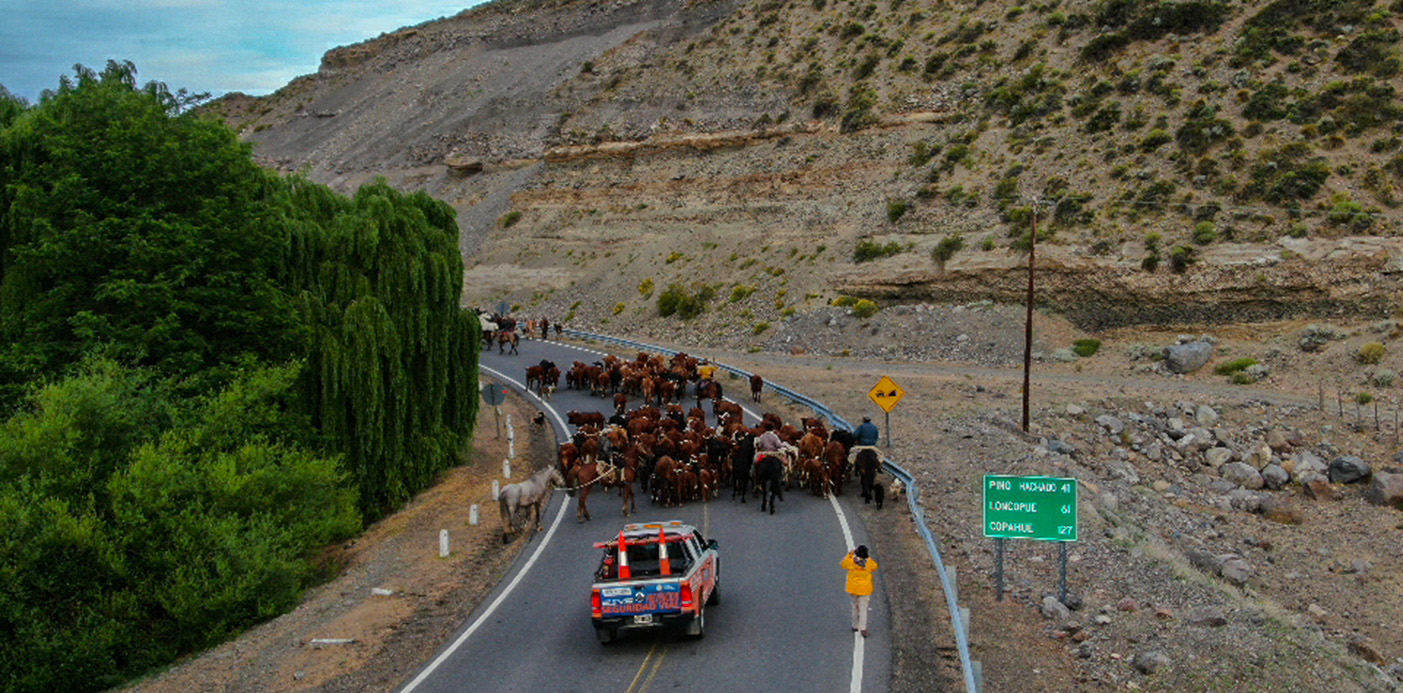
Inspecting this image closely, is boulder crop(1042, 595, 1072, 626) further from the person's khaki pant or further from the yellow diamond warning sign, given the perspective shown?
the yellow diamond warning sign

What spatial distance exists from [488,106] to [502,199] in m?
23.0

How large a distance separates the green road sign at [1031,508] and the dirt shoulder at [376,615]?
7726 mm

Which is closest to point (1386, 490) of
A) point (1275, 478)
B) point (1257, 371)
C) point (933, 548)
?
point (1275, 478)

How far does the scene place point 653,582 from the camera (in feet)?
44.0

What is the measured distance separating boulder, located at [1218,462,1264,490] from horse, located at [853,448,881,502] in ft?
45.3

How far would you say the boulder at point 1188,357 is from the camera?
3988 centimetres

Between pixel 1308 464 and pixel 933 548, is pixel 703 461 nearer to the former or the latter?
pixel 933 548

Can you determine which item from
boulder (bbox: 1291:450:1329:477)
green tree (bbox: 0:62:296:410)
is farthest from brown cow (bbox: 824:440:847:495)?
boulder (bbox: 1291:450:1329:477)

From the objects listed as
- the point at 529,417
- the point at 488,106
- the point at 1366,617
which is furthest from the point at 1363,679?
the point at 488,106

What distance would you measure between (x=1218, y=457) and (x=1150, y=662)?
66.3 feet

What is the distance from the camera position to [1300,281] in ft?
133


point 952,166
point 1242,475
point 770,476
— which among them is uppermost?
point 952,166

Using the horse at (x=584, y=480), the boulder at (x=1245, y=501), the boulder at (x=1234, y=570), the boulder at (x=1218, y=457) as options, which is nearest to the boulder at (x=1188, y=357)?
the boulder at (x=1218, y=457)

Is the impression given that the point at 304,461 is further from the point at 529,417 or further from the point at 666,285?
the point at 666,285
